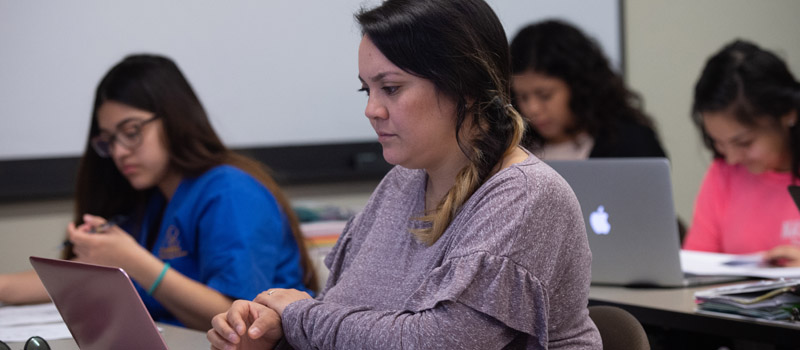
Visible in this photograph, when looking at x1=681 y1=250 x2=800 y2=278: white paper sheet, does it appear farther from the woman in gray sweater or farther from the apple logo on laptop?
the woman in gray sweater

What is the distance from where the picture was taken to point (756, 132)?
230 centimetres

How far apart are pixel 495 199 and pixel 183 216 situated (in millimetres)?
1079

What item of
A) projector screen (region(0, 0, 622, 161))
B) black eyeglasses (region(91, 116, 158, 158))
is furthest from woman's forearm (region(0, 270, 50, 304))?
projector screen (region(0, 0, 622, 161))

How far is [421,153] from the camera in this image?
1.28 metres

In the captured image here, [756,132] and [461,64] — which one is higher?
[461,64]

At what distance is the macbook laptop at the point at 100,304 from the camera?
1141mm

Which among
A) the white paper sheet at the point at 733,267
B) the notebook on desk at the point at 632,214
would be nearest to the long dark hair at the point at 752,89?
the white paper sheet at the point at 733,267

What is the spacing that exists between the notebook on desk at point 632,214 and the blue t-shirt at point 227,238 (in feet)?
2.21

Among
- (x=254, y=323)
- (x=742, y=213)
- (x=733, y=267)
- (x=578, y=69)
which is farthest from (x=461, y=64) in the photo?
(x=578, y=69)

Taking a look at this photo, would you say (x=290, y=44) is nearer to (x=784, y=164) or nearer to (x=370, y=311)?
(x=784, y=164)

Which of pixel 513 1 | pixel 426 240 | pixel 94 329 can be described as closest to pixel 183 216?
pixel 94 329

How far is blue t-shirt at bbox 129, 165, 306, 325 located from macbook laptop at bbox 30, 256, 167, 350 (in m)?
0.60

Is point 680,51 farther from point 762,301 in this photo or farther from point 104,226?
point 104,226

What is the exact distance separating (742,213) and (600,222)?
781 millimetres
